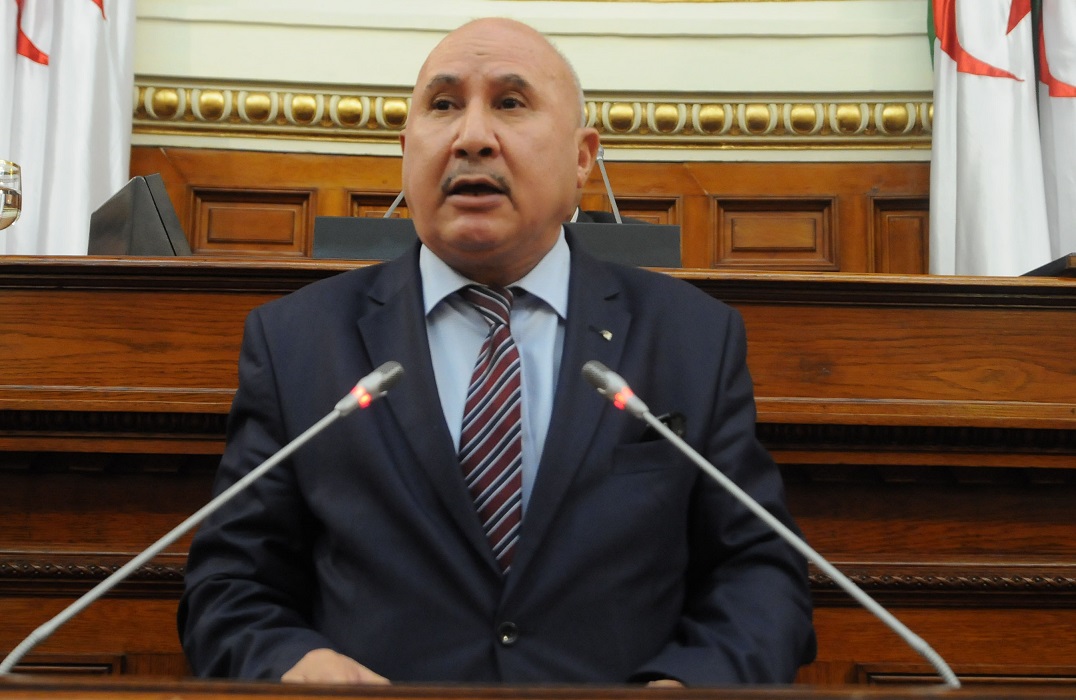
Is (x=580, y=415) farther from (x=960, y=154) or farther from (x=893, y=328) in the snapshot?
(x=960, y=154)

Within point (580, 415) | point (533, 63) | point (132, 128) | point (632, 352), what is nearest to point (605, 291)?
point (632, 352)

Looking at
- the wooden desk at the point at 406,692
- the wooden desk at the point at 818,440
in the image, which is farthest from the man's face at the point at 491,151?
the wooden desk at the point at 406,692

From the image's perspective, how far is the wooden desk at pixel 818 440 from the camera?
1.85 metres

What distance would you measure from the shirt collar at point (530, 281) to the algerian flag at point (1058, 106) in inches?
76.7

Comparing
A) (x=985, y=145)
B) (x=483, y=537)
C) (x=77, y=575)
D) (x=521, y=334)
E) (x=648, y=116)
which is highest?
(x=648, y=116)

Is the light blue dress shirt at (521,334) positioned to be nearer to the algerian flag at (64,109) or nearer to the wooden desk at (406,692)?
the wooden desk at (406,692)

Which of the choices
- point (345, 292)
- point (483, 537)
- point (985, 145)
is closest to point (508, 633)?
point (483, 537)

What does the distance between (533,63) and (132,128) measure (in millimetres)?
2078

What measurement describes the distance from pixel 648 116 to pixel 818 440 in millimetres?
1725

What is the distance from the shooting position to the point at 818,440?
6.25 ft

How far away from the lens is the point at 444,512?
58.9 inches

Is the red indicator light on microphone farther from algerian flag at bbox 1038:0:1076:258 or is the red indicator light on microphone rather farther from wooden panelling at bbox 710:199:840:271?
algerian flag at bbox 1038:0:1076:258

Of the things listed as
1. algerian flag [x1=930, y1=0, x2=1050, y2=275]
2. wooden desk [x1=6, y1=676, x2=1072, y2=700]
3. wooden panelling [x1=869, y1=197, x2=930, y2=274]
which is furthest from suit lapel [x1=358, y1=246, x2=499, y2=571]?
wooden panelling [x1=869, y1=197, x2=930, y2=274]

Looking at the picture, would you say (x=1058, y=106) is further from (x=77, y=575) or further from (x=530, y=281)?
(x=77, y=575)
